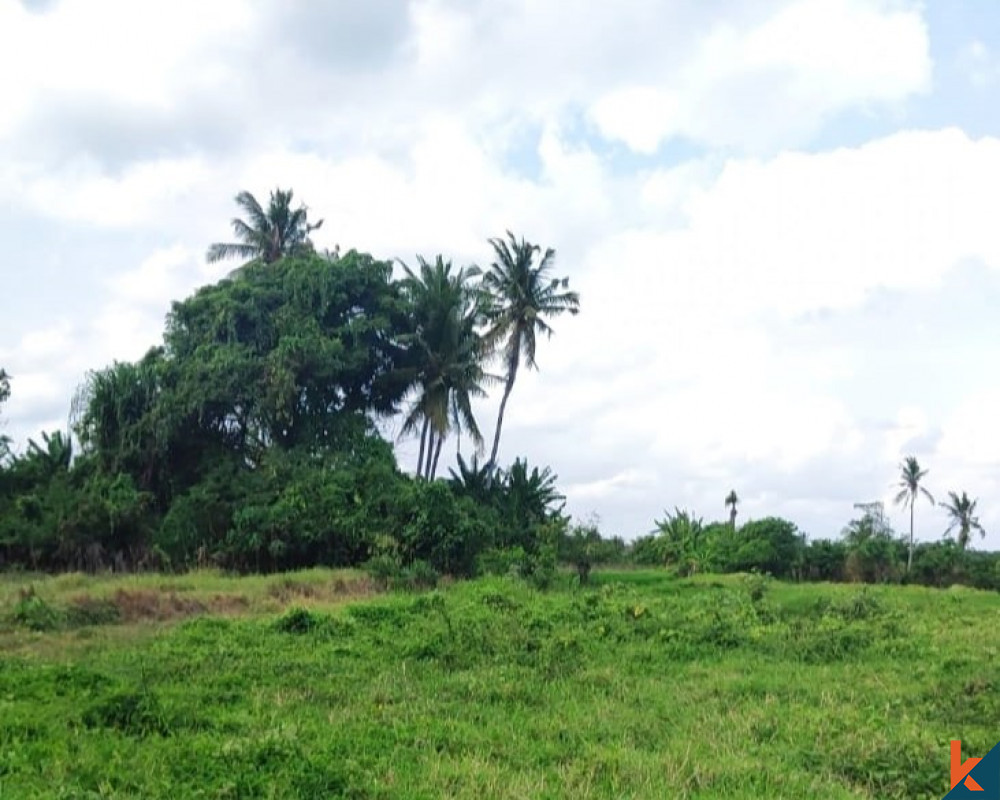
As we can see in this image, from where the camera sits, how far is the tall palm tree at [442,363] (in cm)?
3422

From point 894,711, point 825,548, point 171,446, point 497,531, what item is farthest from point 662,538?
point 894,711

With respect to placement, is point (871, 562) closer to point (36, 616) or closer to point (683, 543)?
point (683, 543)

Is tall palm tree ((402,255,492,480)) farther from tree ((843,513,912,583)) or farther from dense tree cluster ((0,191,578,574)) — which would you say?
tree ((843,513,912,583))

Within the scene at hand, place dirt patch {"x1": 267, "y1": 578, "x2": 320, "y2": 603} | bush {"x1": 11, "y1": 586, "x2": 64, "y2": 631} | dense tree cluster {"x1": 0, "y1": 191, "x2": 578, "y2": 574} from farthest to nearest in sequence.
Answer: dense tree cluster {"x1": 0, "y1": 191, "x2": 578, "y2": 574} → dirt patch {"x1": 267, "y1": 578, "x2": 320, "y2": 603} → bush {"x1": 11, "y1": 586, "x2": 64, "y2": 631}

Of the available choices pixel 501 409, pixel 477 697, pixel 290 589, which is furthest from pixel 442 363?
pixel 477 697

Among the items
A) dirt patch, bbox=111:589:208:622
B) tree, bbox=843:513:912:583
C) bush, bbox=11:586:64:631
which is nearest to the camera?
bush, bbox=11:586:64:631

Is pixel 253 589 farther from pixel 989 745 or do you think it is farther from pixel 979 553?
pixel 979 553

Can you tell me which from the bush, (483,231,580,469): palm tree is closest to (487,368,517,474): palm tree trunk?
(483,231,580,469): palm tree

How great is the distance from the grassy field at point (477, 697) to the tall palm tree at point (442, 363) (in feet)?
47.4

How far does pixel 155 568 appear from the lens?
28.0 metres

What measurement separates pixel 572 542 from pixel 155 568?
43.9 feet

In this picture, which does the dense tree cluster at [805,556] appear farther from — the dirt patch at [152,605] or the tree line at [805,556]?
the dirt patch at [152,605]

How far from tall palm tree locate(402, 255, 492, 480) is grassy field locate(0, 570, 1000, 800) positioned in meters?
14.4

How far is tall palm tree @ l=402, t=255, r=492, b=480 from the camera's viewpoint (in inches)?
1347
